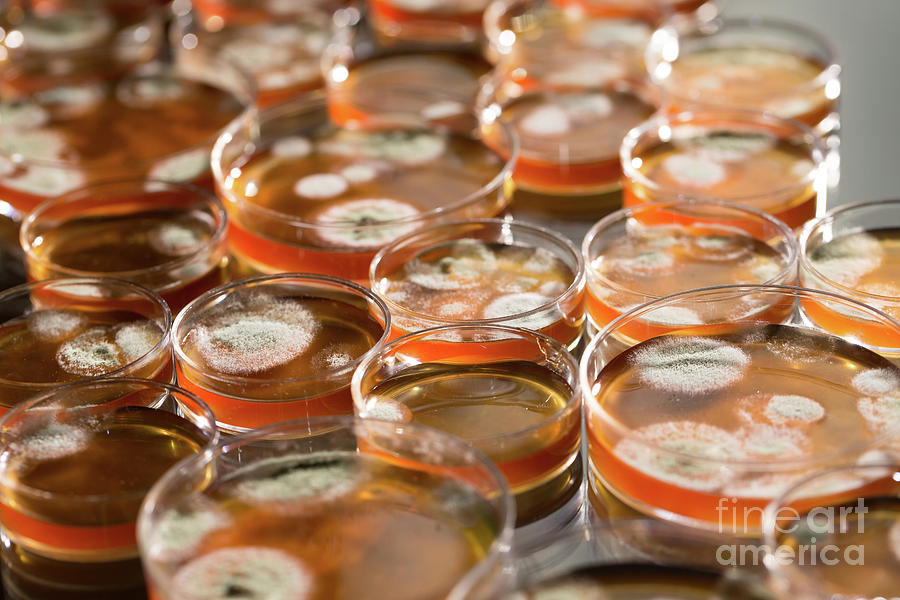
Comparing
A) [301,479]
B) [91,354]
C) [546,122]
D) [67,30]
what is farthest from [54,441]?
[67,30]

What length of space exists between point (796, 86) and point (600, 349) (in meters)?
0.81

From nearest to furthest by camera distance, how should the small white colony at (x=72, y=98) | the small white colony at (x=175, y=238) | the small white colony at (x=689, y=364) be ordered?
the small white colony at (x=689, y=364) < the small white colony at (x=175, y=238) < the small white colony at (x=72, y=98)

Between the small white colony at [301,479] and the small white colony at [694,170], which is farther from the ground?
the small white colony at [694,170]

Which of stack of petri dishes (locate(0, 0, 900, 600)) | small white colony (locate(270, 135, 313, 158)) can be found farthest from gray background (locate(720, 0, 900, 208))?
small white colony (locate(270, 135, 313, 158))

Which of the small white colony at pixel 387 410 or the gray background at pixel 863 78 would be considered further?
the gray background at pixel 863 78

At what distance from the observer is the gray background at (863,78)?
1.79 meters

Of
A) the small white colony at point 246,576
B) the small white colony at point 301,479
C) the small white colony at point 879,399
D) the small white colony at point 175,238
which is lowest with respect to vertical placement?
the small white colony at point 246,576

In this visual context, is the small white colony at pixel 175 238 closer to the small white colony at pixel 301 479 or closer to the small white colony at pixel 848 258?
the small white colony at pixel 301 479

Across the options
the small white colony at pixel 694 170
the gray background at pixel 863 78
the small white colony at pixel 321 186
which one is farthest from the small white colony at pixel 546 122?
the gray background at pixel 863 78

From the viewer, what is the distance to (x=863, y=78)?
6.57ft

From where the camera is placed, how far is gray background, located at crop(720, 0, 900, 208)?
70.5 inches

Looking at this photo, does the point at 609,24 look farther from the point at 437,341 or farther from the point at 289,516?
the point at 289,516

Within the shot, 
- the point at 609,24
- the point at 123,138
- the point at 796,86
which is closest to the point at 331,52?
the point at 123,138

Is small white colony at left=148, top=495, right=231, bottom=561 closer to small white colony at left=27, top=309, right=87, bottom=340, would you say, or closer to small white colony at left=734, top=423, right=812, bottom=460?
small white colony at left=27, top=309, right=87, bottom=340
